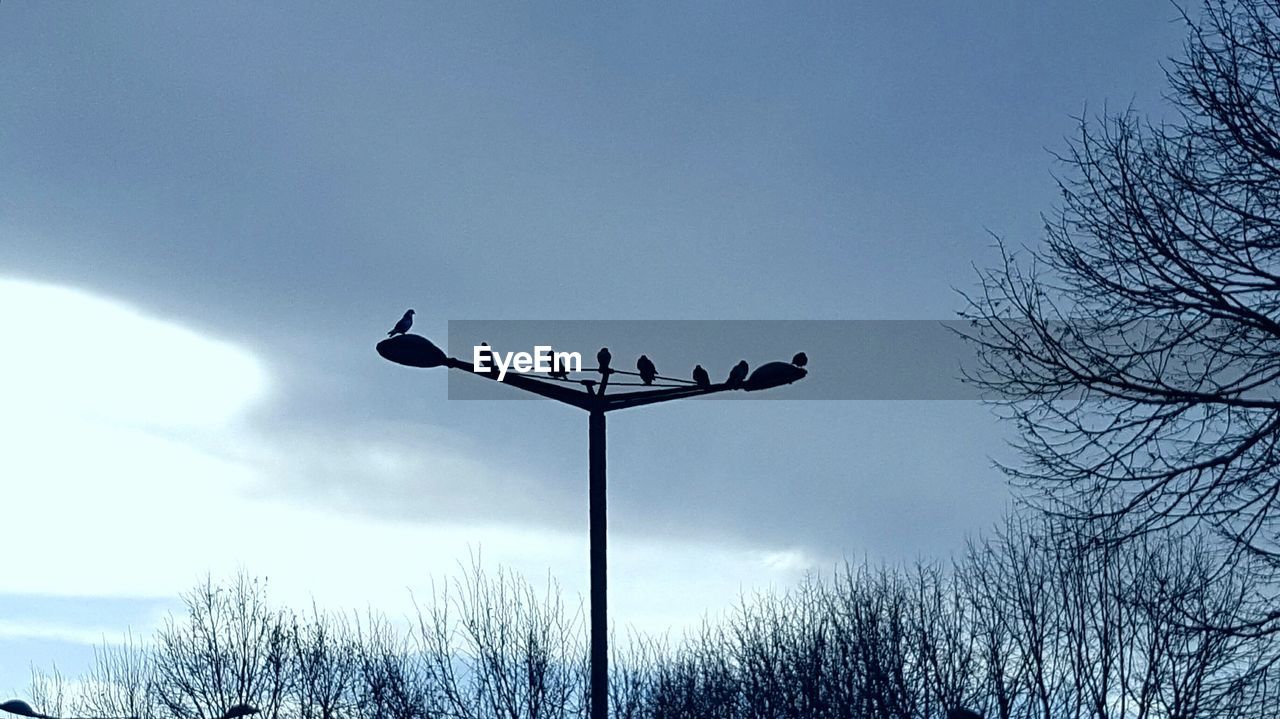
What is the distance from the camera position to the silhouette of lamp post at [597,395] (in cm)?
1037

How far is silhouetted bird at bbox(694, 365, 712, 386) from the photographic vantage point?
37.8 feet

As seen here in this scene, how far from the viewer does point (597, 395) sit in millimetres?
11086

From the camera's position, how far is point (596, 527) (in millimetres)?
10836

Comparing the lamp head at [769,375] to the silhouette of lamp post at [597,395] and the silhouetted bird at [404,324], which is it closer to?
the silhouette of lamp post at [597,395]

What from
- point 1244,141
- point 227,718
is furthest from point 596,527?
point 227,718

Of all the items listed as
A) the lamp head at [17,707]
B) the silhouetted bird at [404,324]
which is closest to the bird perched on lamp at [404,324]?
the silhouetted bird at [404,324]

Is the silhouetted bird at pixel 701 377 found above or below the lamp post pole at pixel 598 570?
above

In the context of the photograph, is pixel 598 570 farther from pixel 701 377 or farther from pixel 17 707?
pixel 17 707

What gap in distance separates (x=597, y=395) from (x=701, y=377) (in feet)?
3.24

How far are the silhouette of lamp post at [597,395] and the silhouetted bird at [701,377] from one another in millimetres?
34

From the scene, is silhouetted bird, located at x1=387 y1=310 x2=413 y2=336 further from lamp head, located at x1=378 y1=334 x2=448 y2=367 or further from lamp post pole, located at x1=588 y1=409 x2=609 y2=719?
lamp post pole, located at x1=588 y1=409 x2=609 y2=719

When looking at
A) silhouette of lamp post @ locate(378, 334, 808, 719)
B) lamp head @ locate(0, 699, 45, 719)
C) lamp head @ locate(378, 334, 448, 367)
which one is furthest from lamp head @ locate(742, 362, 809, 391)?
lamp head @ locate(0, 699, 45, 719)

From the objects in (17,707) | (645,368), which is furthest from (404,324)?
(17,707)

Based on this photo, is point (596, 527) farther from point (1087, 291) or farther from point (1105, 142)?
point (1105, 142)
